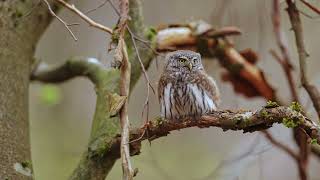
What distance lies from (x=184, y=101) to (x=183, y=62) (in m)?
0.27

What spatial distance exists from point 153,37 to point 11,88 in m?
0.98

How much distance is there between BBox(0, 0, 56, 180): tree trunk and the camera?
266 centimetres

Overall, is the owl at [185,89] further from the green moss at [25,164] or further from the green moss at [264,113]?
the green moss at [25,164]

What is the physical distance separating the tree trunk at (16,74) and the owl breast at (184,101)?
63 cm

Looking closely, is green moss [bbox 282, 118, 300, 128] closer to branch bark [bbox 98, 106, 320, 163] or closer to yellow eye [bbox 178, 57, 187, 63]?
branch bark [bbox 98, 106, 320, 163]

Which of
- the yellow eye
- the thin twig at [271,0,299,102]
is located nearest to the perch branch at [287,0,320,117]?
the thin twig at [271,0,299,102]

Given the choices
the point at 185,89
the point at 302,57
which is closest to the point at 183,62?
the point at 185,89

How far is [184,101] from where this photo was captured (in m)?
2.85

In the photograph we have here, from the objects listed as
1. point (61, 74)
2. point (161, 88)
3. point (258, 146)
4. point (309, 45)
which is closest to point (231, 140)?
point (309, 45)

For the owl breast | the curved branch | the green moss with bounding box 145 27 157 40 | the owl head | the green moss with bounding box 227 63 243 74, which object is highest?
the green moss with bounding box 145 27 157 40

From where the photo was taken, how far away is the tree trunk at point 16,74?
2.66 metres

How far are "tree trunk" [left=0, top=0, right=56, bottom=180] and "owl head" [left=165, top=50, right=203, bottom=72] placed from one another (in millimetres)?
675

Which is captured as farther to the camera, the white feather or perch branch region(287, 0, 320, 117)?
perch branch region(287, 0, 320, 117)

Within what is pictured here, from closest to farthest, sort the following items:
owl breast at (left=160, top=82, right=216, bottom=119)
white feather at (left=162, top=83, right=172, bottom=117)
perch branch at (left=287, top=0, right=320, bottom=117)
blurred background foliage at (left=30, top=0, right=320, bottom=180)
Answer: owl breast at (left=160, top=82, right=216, bottom=119)
white feather at (left=162, top=83, right=172, bottom=117)
perch branch at (left=287, top=0, right=320, bottom=117)
blurred background foliage at (left=30, top=0, right=320, bottom=180)
